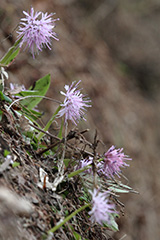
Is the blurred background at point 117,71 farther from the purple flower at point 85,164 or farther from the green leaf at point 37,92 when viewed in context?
the purple flower at point 85,164

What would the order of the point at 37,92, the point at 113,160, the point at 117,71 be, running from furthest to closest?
the point at 117,71 → the point at 37,92 → the point at 113,160

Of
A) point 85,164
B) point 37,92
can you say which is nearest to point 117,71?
point 37,92

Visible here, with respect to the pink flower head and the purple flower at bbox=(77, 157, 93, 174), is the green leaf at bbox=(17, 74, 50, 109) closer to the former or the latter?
the purple flower at bbox=(77, 157, 93, 174)

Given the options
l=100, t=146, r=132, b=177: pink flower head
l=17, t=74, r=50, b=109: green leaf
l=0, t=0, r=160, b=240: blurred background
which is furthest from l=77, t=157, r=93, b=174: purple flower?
l=0, t=0, r=160, b=240: blurred background

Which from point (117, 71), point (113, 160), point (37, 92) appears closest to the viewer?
point (113, 160)

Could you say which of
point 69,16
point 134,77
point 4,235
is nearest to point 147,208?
point 134,77

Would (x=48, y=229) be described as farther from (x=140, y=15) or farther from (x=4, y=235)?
(x=140, y=15)

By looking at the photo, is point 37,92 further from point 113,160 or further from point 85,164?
point 113,160

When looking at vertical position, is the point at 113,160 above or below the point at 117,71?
below
